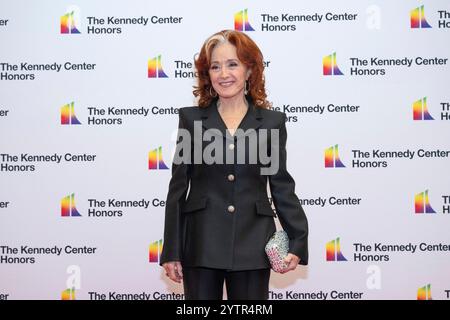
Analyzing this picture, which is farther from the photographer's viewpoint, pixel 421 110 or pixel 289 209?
pixel 421 110

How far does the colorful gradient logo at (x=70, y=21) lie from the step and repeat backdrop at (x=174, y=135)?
13mm

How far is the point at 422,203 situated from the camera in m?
3.93

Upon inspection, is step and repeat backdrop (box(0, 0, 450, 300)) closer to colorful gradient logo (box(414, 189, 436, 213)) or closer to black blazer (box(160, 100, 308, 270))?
colorful gradient logo (box(414, 189, 436, 213))

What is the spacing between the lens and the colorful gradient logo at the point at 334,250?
Answer: 3.95 metres

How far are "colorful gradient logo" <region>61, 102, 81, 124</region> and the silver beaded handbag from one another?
2273 mm

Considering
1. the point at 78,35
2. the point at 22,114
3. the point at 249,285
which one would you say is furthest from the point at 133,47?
the point at 249,285

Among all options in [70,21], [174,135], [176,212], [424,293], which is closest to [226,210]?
[176,212]

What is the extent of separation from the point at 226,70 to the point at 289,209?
67cm

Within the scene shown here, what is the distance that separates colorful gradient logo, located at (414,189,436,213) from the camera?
3.92 m

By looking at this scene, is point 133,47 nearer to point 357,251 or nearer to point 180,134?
point 180,134

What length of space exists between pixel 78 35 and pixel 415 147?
104 inches

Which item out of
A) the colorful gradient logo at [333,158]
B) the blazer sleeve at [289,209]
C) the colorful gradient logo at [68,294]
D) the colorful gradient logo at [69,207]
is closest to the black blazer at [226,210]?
the blazer sleeve at [289,209]

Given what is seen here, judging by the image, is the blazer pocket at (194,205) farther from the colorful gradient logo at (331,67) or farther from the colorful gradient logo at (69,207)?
the colorful gradient logo at (331,67)

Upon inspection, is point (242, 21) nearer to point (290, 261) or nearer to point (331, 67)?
point (331, 67)
